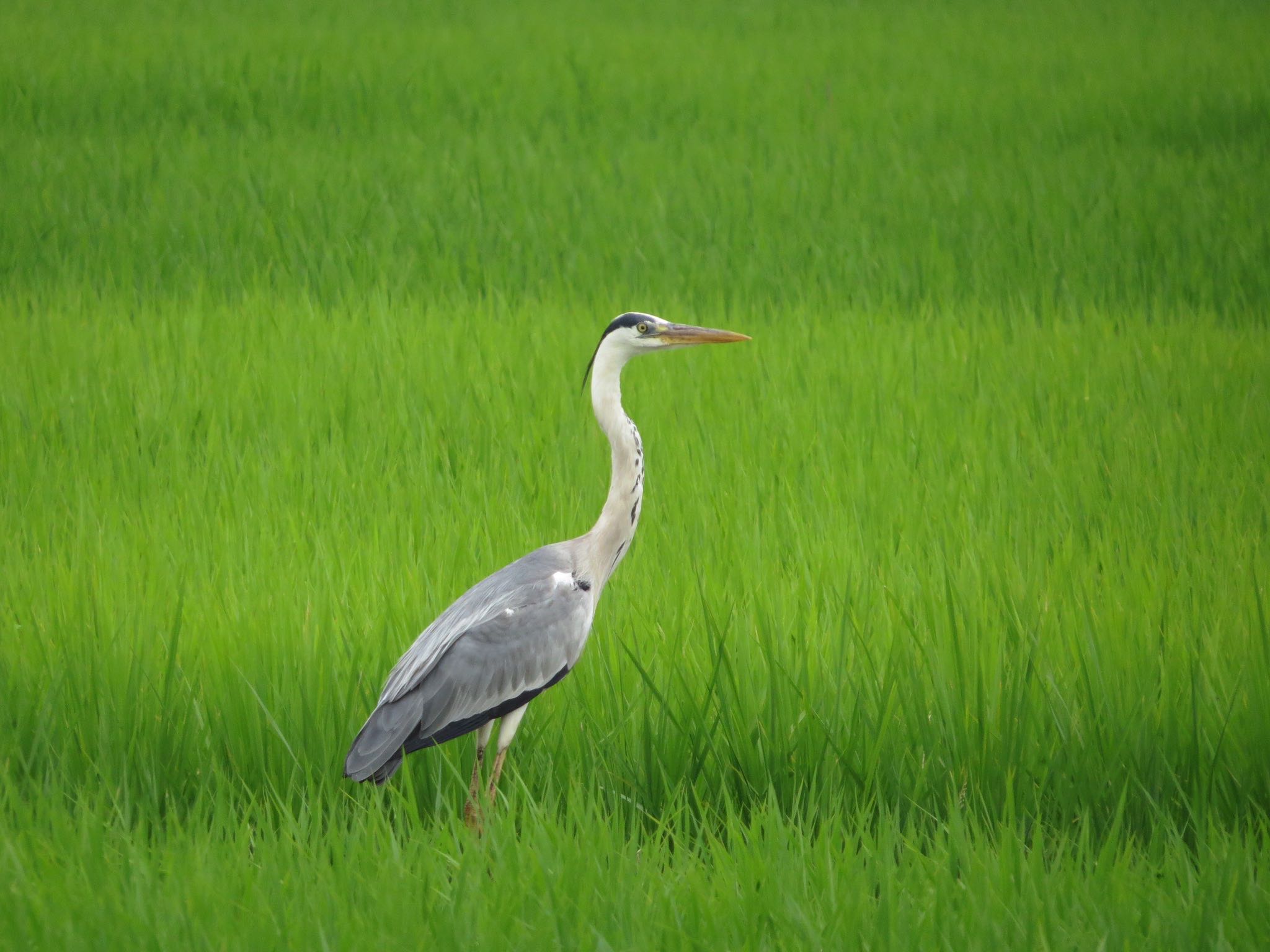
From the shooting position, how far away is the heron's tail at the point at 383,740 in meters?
2.64

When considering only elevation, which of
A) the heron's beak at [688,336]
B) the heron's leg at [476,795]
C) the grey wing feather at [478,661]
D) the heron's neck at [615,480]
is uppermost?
the heron's beak at [688,336]

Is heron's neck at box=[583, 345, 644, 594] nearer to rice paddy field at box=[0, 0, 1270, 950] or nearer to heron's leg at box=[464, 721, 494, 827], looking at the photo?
rice paddy field at box=[0, 0, 1270, 950]

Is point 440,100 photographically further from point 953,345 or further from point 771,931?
point 771,931

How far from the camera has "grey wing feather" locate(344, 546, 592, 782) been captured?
107 inches

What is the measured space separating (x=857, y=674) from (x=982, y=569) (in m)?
0.94

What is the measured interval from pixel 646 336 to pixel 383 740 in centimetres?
137

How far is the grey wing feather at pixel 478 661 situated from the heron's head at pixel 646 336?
679mm

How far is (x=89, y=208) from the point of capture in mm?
8508

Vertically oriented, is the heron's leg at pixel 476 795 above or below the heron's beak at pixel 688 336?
below

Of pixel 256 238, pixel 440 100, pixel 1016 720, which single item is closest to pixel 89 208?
pixel 256 238

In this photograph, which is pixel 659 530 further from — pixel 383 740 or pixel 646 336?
→ pixel 383 740

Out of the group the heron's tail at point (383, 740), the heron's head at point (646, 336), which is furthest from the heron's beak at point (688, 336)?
the heron's tail at point (383, 740)

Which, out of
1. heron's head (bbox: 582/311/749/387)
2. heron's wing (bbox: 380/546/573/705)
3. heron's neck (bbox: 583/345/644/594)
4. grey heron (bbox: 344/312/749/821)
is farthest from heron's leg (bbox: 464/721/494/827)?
heron's head (bbox: 582/311/749/387)

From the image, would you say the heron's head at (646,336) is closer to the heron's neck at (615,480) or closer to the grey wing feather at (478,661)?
the heron's neck at (615,480)
